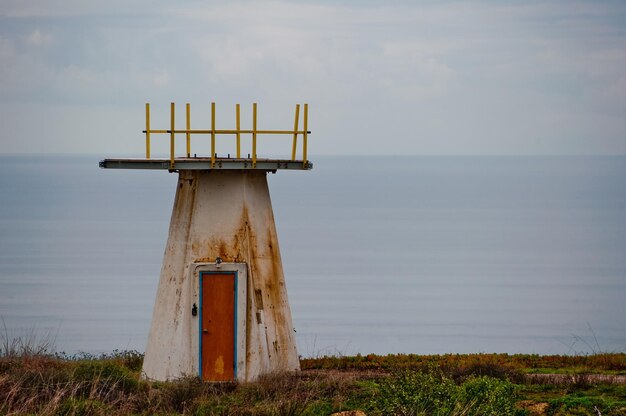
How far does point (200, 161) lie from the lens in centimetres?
2133

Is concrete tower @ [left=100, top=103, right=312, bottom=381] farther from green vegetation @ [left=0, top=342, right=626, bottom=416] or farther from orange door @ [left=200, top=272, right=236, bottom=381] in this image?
green vegetation @ [left=0, top=342, right=626, bottom=416]

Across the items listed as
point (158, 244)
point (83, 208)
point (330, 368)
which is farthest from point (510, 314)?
point (83, 208)

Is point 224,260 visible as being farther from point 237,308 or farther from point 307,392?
point 307,392

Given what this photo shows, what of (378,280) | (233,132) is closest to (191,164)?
(233,132)

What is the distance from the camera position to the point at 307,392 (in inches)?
756

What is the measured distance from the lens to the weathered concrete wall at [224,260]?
70.2 ft

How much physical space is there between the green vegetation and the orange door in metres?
0.59

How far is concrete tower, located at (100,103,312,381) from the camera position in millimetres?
21359

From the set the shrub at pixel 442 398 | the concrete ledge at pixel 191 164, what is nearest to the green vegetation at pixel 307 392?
the shrub at pixel 442 398

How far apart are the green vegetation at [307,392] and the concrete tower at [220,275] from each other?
667 millimetres

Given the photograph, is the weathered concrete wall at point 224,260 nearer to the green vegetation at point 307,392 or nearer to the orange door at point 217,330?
the orange door at point 217,330

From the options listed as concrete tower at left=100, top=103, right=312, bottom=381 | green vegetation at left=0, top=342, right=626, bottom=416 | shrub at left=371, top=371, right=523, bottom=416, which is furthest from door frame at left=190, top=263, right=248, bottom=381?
shrub at left=371, top=371, right=523, bottom=416

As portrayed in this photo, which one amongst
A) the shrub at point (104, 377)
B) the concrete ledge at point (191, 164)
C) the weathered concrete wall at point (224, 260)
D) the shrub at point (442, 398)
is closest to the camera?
the shrub at point (442, 398)

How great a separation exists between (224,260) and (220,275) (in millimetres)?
280
